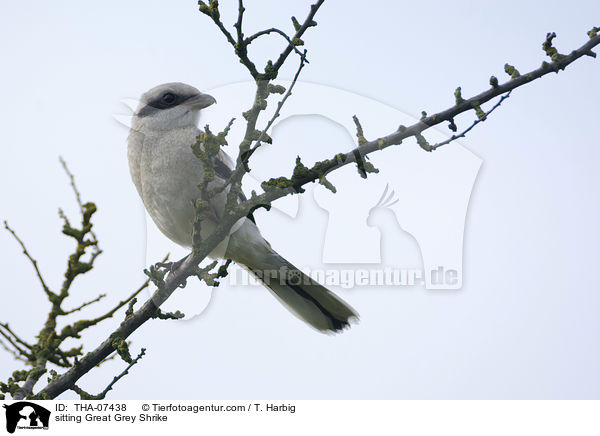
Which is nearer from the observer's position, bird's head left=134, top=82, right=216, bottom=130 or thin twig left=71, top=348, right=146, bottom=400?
thin twig left=71, top=348, right=146, bottom=400

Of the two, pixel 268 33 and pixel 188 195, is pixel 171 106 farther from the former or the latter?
pixel 268 33

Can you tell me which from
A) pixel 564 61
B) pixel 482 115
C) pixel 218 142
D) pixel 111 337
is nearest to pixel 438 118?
pixel 482 115

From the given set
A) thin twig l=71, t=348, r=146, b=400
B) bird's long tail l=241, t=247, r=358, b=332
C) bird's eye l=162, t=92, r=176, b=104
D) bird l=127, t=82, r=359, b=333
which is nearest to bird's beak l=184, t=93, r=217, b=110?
bird l=127, t=82, r=359, b=333

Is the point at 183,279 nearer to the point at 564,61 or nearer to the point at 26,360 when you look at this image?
the point at 26,360

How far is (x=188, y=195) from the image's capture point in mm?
5023

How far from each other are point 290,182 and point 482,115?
113 cm

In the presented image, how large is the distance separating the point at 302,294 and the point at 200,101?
6.38 ft

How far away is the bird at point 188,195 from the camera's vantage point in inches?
198

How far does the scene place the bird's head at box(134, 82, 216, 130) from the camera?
5.29 m

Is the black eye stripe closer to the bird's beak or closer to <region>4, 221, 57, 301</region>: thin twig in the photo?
the bird's beak

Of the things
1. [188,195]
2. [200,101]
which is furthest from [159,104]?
[188,195]

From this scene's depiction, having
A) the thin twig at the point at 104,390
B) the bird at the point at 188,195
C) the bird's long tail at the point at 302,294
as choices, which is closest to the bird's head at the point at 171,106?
the bird at the point at 188,195
